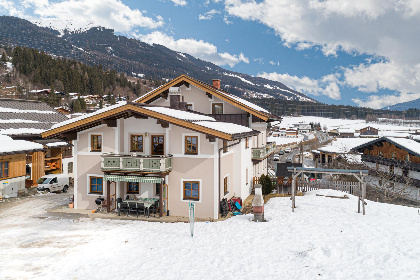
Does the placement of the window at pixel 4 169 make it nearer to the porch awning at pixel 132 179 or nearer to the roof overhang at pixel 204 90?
the roof overhang at pixel 204 90

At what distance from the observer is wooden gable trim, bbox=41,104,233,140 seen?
18577 mm

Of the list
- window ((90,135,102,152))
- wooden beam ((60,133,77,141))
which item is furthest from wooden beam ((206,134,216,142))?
wooden beam ((60,133,77,141))

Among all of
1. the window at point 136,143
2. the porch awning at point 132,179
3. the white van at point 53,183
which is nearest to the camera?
the porch awning at point 132,179

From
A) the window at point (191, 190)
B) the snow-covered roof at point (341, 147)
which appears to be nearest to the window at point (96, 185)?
the window at point (191, 190)

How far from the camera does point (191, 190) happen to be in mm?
20062

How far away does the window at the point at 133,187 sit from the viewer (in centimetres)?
2148

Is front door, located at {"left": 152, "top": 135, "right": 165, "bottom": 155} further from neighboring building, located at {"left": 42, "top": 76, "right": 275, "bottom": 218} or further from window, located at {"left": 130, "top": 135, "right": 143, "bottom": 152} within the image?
window, located at {"left": 130, "top": 135, "right": 143, "bottom": 152}

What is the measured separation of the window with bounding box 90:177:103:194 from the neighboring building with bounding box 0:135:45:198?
11028mm

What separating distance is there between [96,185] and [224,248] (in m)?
12.2

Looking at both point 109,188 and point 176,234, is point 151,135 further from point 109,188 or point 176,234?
point 176,234

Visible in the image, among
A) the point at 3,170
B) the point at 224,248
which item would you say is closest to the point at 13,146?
the point at 3,170

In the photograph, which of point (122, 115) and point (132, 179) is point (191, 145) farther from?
point (122, 115)

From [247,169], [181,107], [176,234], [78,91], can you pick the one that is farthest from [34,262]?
[78,91]

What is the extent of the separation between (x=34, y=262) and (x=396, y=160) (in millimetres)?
45646
